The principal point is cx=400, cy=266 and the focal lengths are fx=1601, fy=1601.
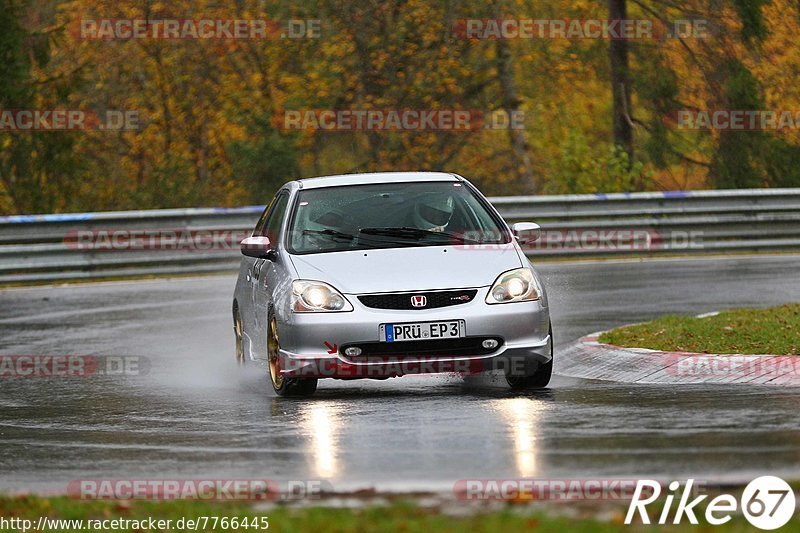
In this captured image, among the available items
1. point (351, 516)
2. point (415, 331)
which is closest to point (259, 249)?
point (415, 331)

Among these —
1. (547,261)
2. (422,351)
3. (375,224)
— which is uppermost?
(375,224)

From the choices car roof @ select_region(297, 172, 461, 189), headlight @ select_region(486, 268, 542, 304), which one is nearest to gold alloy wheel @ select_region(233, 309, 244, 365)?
car roof @ select_region(297, 172, 461, 189)

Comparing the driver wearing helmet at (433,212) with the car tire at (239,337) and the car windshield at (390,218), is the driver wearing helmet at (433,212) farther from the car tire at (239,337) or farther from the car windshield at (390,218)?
the car tire at (239,337)

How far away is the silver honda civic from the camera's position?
11219mm

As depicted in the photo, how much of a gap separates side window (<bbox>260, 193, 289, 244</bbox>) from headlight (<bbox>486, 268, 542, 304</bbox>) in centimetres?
206

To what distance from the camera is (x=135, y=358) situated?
1545cm

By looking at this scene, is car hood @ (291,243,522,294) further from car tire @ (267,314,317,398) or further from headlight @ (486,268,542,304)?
car tire @ (267,314,317,398)

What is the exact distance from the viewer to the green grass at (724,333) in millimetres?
12789

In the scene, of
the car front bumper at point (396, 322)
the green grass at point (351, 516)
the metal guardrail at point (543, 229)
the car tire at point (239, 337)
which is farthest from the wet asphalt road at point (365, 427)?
the metal guardrail at point (543, 229)

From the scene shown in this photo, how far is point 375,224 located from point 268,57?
30.3 meters

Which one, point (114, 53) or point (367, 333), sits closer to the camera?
point (367, 333)

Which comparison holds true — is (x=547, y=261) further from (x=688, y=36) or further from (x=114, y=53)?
(x=114, y=53)

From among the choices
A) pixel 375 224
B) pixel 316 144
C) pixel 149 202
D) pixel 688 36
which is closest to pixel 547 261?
pixel 149 202

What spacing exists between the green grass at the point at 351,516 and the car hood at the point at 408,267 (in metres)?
3.99
